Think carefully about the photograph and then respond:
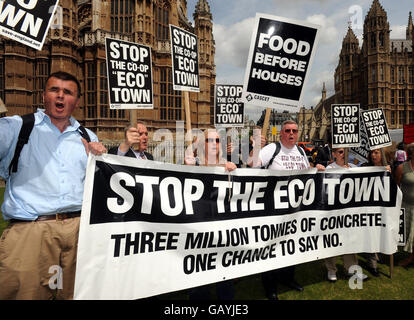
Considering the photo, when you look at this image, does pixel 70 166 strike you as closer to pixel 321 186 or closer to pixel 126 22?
pixel 321 186

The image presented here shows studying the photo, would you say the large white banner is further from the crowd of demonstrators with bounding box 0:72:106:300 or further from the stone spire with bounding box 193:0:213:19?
the stone spire with bounding box 193:0:213:19

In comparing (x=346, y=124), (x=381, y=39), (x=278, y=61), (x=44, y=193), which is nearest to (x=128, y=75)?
(x=278, y=61)

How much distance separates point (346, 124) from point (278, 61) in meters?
2.57

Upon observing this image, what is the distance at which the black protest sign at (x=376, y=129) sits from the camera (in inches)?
194

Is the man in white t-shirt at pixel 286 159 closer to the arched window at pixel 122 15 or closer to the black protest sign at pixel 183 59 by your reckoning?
the black protest sign at pixel 183 59

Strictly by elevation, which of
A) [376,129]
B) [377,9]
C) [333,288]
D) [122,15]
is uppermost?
[377,9]

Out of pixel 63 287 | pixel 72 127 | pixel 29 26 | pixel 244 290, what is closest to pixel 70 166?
pixel 72 127

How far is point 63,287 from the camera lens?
2.36 meters

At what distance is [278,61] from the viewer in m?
3.84

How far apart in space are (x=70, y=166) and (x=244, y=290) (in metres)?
2.96

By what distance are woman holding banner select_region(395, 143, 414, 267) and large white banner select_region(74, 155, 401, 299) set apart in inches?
28.8

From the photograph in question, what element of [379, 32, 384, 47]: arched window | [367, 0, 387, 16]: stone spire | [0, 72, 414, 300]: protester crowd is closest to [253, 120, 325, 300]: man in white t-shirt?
[0, 72, 414, 300]: protester crowd

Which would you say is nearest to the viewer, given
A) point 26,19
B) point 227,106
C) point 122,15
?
point 26,19

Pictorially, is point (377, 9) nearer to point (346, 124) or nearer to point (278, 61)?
point (346, 124)
